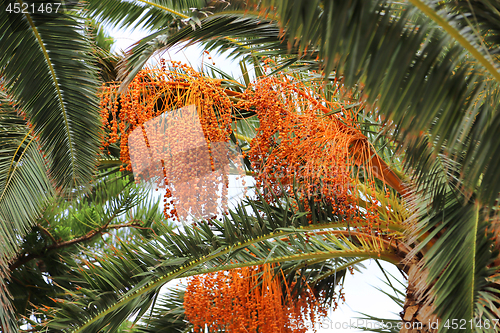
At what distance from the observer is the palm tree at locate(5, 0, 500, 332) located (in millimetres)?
1177

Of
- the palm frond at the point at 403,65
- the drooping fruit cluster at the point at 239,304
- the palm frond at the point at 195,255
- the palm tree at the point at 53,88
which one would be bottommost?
the drooping fruit cluster at the point at 239,304

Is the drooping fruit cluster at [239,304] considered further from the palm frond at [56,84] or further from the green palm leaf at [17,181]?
the green palm leaf at [17,181]

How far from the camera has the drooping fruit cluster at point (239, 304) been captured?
3023 millimetres

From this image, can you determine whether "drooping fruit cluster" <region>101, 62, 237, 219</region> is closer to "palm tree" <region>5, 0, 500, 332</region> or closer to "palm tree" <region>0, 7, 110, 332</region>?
"palm tree" <region>0, 7, 110, 332</region>

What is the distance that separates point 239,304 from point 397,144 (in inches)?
66.6

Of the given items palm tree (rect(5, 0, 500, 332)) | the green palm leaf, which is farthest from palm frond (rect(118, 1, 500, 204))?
the green palm leaf

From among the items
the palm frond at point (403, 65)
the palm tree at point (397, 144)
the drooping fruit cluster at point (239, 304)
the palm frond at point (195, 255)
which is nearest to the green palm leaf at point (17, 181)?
the palm frond at point (195, 255)

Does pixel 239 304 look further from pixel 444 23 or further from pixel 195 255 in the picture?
pixel 444 23

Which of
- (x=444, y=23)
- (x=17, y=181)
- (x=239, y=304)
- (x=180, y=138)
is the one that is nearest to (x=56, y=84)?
(x=180, y=138)

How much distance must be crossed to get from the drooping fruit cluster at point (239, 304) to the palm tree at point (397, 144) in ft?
0.60

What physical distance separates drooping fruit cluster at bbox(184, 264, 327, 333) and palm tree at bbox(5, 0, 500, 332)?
7.2 inches

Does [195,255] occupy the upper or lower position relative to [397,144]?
lower

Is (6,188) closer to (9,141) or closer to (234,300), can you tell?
(9,141)

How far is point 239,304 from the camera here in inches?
122
